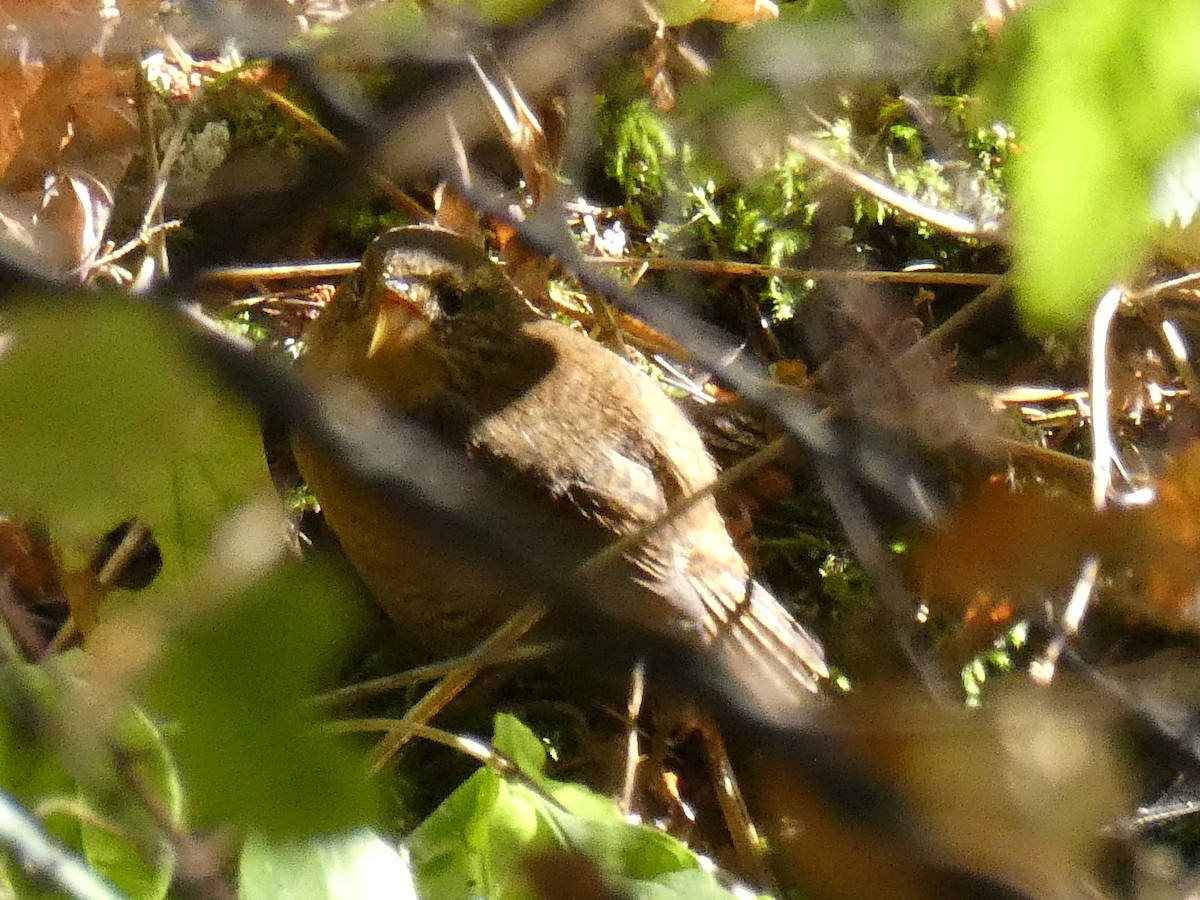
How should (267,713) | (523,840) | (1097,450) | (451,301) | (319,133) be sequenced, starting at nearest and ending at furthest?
(267,713) → (523,840) → (1097,450) → (319,133) → (451,301)

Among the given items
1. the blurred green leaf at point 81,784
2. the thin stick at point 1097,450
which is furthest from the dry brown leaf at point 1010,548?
the thin stick at point 1097,450

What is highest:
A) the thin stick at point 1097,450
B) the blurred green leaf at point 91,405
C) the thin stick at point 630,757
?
the blurred green leaf at point 91,405

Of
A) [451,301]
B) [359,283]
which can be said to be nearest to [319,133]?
[359,283]

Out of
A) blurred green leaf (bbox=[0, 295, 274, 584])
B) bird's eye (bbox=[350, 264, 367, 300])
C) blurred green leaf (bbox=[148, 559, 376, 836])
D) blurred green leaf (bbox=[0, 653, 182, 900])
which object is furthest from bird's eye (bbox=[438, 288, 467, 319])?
blurred green leaf (bbox=[148, 559, 376, 836])

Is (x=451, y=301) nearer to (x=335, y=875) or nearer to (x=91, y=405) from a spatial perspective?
(x=335, y=875)

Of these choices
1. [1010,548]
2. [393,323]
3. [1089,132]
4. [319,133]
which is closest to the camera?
[1089,132]

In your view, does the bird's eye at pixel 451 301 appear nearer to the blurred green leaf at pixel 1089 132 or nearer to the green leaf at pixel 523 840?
the green leaf at pixel 523 840
